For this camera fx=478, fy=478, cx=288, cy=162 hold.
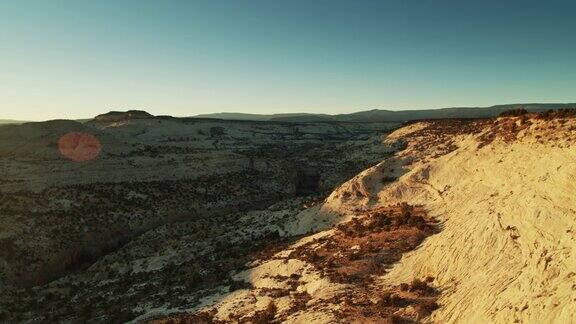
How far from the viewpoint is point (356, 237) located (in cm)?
3309

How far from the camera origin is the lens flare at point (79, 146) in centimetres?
7456

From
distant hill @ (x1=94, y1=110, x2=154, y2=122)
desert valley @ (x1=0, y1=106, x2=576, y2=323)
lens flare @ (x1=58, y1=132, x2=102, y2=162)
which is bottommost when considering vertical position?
desert valley @ (x1=0, y1=106, x2=576, y2=323)

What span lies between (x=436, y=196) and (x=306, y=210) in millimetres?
13887

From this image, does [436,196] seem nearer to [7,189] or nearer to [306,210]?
[306,210]

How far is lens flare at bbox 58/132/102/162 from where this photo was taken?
245ft

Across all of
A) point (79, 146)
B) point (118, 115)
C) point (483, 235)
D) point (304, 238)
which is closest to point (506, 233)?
point (483, 235)

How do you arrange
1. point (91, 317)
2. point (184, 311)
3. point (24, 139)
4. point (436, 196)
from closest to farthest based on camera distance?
point (184, 311)
point (91, 317)
point (436, 196)
point (24, 139)

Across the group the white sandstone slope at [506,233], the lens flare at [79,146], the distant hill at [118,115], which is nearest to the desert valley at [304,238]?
the white sandstone slope at [506,233]

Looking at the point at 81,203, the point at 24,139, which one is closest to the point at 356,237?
the point at 81,203

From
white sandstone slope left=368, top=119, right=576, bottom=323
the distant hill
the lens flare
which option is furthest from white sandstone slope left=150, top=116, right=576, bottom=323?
the distant hill

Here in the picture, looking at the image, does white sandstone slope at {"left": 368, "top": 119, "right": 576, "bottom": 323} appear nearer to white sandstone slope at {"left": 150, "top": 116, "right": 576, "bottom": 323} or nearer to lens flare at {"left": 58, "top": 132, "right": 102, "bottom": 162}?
white sandstone slope at {"left": 150, "top": 116, "right": 576, "bottom": 323}

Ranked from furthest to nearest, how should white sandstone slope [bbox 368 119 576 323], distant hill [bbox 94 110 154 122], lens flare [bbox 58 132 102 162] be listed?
distant hill [bbox 94 110 154 122] < lens flare [bbox 58 132 102 162] < white sandstone slope [bbox 368 119 576 323]

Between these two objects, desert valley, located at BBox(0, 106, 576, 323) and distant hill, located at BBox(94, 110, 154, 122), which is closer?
desert valley, located at BBox(0, 106, 576, 323)

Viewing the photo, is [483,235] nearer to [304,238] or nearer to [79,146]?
[304,238]
